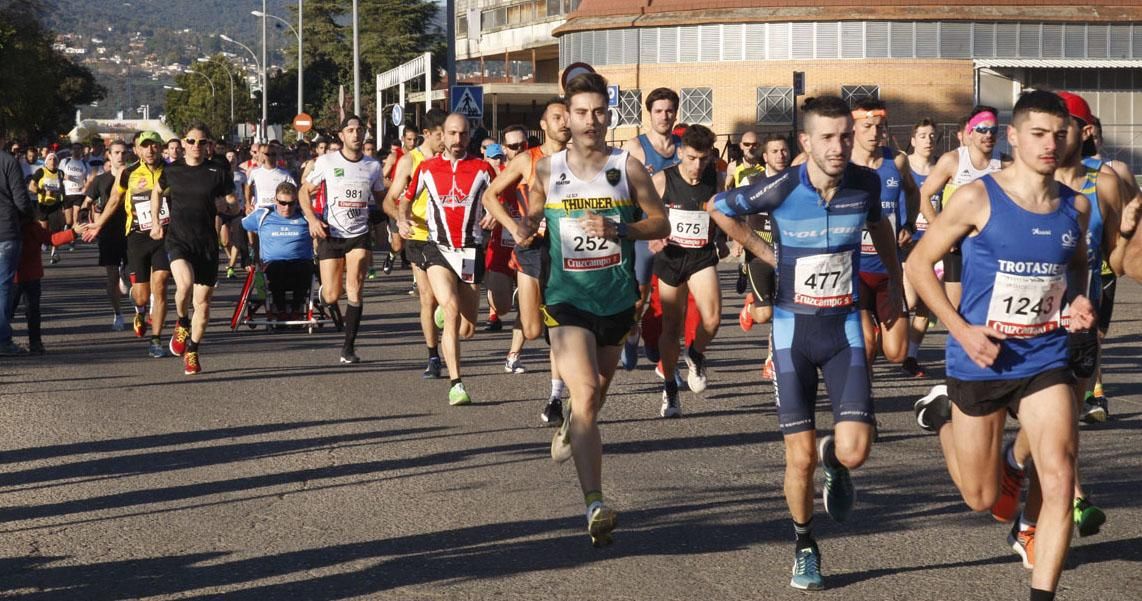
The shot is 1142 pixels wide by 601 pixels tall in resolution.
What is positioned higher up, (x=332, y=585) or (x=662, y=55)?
(x=662, y=55)

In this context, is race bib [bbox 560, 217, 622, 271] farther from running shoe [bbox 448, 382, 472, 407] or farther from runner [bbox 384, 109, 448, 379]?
runner [bbox 384, 109, 448, 379]

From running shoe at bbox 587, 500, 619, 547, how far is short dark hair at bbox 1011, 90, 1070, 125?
2.15 metres

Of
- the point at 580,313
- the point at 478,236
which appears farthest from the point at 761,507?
the point at 478,236

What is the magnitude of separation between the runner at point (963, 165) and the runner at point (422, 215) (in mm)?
3540

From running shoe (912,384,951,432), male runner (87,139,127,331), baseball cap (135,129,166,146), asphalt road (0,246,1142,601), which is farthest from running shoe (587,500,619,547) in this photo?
male runner (87,139,127,331)

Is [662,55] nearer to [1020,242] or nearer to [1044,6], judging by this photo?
[1044,6]

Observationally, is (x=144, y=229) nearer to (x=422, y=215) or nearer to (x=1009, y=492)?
(x=422, y=215)

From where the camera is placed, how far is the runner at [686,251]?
1076 centimetres

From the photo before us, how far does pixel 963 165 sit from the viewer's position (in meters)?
12.0

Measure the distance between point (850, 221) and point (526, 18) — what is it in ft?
249

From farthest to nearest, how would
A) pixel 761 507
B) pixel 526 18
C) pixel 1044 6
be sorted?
1. pixel 526 18
2. pixel 1044 6
3. pixel 761 507

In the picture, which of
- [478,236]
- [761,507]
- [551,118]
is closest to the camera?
[761,507]

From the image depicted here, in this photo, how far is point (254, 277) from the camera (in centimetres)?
1720

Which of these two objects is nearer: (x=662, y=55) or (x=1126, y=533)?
(x=1126, y=533)
